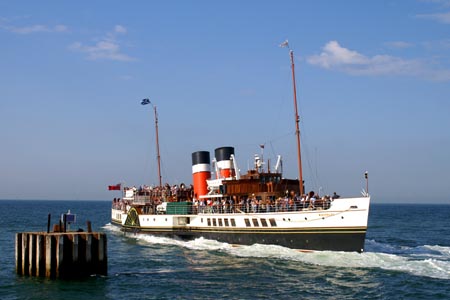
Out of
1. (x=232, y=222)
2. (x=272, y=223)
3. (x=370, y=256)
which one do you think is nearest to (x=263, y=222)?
(x=272, y=223)

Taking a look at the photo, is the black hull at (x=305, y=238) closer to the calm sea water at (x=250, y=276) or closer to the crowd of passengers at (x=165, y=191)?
the calm sea water at (x=250, y=276)

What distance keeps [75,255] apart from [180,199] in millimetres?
24190

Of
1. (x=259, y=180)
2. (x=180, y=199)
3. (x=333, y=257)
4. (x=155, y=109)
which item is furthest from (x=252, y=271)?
(x=155, y=109)

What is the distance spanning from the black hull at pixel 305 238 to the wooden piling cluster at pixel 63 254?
512 inches

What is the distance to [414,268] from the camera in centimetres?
3011

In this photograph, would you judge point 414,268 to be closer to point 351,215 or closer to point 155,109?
point 351,215

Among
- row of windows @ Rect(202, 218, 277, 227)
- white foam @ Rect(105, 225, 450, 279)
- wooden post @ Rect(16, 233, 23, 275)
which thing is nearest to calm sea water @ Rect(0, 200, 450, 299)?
white foam @ Rect(105, 225, 450, 279)

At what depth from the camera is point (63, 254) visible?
26.0 metres

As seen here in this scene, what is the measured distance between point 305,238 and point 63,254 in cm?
1547

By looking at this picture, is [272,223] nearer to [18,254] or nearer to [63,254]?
[63,254]

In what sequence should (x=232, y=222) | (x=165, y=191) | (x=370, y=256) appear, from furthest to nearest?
(x=165, y=191), (x=232, y=222), (x=370, y=256)

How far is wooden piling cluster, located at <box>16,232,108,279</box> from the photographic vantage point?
25.8m

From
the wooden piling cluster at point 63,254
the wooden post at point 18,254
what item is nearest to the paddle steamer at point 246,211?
the wooden piling cluster at point 63,254

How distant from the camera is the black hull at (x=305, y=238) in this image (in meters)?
32.5
